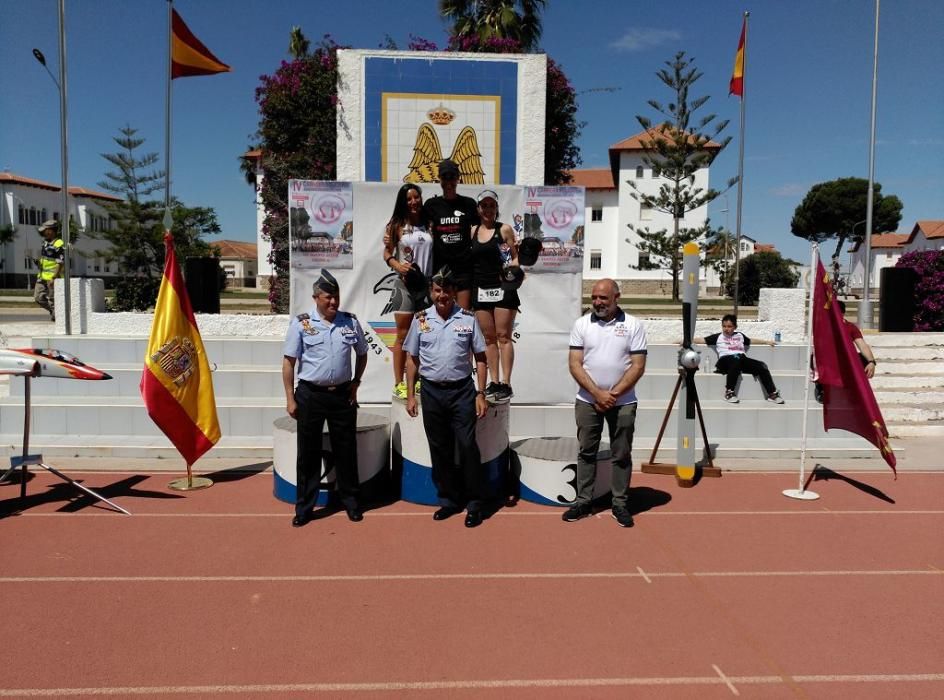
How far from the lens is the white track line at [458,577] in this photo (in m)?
4.44

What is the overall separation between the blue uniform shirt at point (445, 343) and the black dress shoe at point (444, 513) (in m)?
1.06

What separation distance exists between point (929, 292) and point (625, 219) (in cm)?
3687

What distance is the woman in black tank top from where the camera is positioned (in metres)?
7.06

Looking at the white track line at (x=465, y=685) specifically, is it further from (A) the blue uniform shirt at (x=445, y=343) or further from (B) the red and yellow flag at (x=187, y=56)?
(B) the red and yellow flag at (x=187, y=56)

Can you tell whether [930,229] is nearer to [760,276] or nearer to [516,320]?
[760,276]

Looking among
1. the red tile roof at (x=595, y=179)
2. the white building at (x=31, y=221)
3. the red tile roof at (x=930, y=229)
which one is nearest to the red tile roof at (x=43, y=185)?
the white building at (x=31, y=221)

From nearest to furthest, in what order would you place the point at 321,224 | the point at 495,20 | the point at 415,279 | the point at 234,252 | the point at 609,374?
the point at 609,374
the point at 415,279
the point at 321,224
the point at 495,20
the point at 234,252

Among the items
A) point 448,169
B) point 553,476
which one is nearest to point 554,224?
point 448,169

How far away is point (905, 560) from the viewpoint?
4.93 m

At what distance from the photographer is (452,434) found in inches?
A: 225

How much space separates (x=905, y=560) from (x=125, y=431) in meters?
7.67

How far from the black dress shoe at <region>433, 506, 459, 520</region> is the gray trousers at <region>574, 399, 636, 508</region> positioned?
103 cm

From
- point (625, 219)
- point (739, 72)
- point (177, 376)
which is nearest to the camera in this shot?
point (177, 376)

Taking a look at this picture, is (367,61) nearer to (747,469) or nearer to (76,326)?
(76,326)
